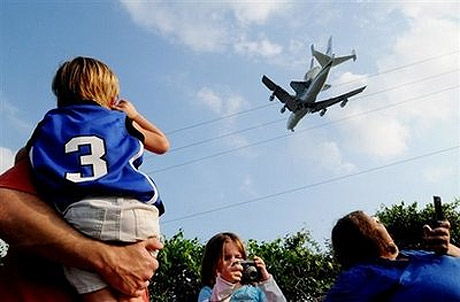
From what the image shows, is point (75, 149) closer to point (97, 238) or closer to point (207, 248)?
point (97, 238)

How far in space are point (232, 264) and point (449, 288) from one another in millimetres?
1347

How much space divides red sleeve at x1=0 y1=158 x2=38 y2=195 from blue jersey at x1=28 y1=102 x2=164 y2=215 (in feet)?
0.08

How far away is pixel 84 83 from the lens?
1.73 meters

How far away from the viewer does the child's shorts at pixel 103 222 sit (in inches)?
57.9

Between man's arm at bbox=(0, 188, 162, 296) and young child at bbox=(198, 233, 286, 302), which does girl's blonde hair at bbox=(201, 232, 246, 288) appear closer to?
young child at bbox=(198, 233, 286, 302)

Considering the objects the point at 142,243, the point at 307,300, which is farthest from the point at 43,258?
the point at 307,300

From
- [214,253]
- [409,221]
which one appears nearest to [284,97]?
[409,221]

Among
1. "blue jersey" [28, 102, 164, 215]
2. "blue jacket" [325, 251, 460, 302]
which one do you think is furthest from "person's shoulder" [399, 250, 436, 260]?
"blue jersey" [28, 102, 164, 215]

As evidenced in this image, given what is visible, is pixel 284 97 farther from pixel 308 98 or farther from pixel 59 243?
pixel 59 243

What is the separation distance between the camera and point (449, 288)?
2.72 m

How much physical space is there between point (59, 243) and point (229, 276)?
2273 mm

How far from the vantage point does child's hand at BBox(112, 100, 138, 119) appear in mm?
1786

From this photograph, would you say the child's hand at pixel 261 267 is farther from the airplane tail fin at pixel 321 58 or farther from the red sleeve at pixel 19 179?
the airplane tail fin at pixel 321 58

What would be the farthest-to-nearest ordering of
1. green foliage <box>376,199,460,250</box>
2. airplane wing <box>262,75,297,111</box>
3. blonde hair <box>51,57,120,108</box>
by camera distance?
airplane wing <box>262,75,297,111</box> → green foliage <box>376,199,460,250</box> → blonde hair <box>51,57,120,108</box>
